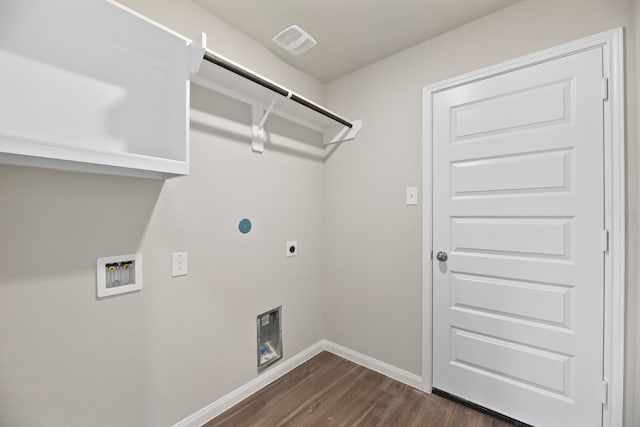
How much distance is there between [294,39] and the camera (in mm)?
1651

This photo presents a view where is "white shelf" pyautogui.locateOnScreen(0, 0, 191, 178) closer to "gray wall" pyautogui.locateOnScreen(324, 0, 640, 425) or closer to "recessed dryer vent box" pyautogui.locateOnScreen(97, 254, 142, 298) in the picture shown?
"recessed dryer vent box" pyautogui.locateOnScreen(97, 254, 142, 298)

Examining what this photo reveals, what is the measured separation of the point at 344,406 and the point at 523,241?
58.1 inches

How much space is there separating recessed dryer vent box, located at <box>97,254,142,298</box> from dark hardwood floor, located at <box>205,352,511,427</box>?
962mm

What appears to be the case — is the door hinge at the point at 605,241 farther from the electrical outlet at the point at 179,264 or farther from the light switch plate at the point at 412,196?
the electrical outlet at the point at 179,264

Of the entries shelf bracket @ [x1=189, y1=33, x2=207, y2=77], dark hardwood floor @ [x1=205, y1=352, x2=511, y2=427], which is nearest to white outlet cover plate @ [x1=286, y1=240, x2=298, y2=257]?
dark hardwood floor @ [x1=205, y1=352, x2=511, y2=427]

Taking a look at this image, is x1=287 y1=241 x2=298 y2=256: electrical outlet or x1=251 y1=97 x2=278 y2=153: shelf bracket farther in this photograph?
x1=287 y1=241 x2=298 y2=256: electrical outlet

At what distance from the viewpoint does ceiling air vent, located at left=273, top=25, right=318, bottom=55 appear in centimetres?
157

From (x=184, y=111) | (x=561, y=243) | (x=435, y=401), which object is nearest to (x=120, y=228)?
(x=184, y=111)

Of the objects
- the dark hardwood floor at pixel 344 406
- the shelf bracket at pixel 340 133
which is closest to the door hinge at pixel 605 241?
the dark hardwood floor at pixel 344 406

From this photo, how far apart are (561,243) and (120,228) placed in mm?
2221

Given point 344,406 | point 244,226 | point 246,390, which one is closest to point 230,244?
point 244,226

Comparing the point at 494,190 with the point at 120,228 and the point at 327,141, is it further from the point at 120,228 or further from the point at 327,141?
the point at 120,228

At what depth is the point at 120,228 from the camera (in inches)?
49.3

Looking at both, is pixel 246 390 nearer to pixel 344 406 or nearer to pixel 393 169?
pixel 344 406
